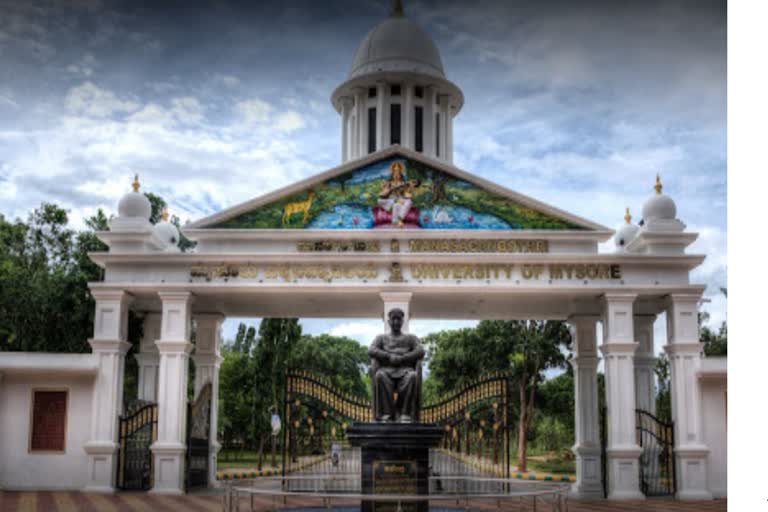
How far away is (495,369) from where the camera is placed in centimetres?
3519

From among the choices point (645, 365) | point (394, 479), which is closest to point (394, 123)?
point (645, 365)

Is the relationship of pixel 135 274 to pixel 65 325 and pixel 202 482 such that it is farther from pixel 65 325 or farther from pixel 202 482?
pixel 65 325

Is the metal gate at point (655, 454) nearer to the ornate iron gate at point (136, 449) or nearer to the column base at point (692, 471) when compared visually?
the column base at point (692, 471)

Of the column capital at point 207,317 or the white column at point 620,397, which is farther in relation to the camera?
the column capital at point 207,317

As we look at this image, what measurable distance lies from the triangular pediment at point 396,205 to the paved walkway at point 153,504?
5964 mm

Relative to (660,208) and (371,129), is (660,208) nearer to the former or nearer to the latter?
(660,208)

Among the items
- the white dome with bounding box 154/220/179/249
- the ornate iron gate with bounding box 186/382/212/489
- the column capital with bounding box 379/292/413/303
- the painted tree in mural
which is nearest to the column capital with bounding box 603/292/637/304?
the column capital with bounding box 379/292/413/303

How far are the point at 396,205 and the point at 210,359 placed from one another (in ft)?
20.6

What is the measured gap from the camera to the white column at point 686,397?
1855cm

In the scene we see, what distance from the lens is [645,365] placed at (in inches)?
866

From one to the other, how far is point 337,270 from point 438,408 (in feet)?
12.6

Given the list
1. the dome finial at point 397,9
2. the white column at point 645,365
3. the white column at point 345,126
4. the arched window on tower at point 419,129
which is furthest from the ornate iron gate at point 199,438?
the dome finial at point 397,9

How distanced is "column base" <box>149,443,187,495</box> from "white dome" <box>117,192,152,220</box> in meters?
5.36

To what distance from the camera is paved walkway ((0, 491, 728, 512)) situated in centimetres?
1524
